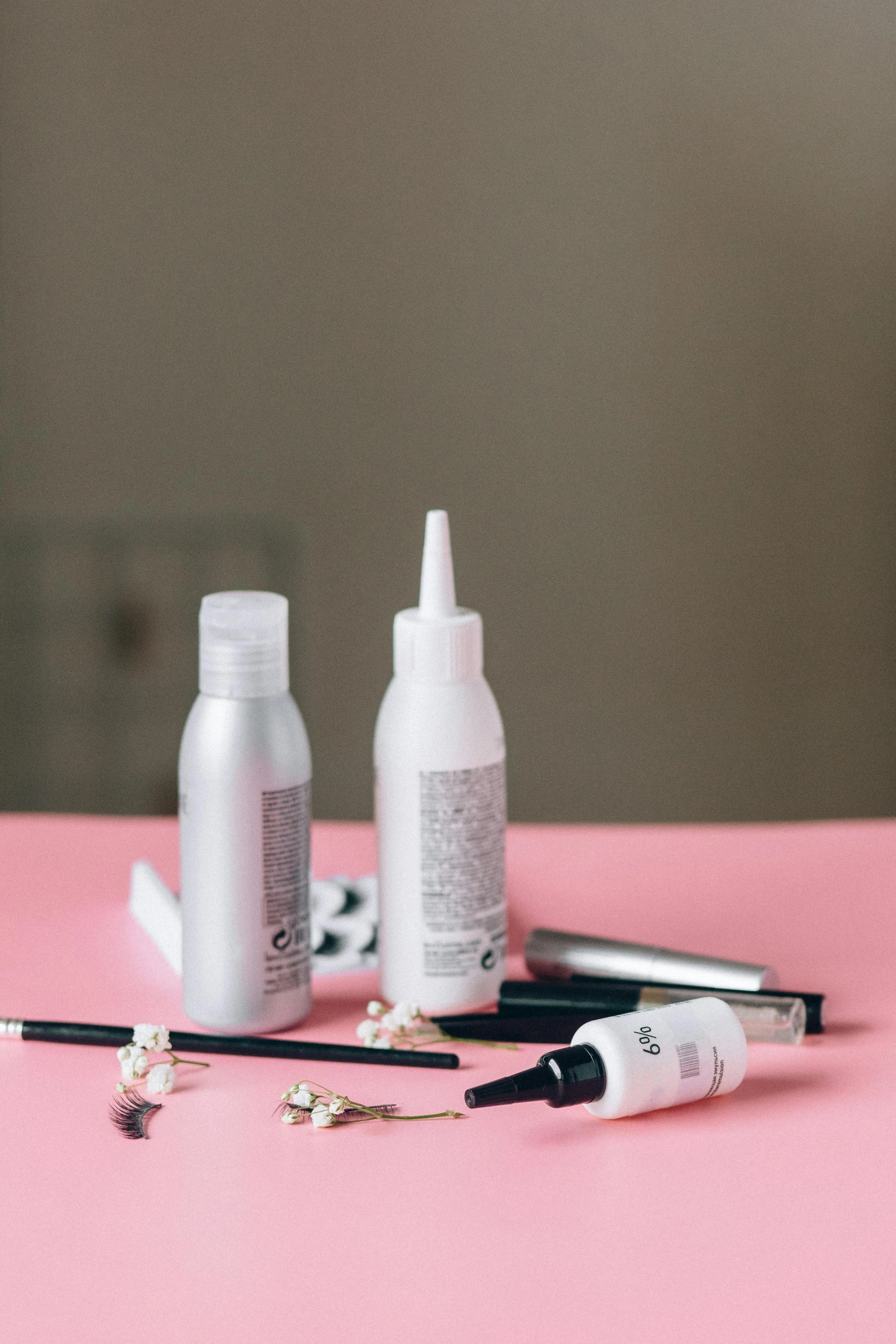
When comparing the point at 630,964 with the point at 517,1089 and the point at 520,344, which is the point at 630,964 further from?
the point at 520,344

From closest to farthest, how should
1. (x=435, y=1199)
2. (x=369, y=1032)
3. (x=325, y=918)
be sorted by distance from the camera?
(x=435, y=1199) < (x=369, y=1032) < (x=325, y=918)

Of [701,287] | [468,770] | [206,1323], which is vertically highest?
[701,287]

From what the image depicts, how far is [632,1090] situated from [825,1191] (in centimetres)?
7

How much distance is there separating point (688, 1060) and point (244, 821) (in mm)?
176

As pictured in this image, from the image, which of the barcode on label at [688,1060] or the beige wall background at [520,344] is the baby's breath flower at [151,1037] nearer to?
the barcode on label at [688,1060]

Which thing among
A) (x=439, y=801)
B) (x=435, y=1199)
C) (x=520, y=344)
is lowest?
(x=435, y=1199)

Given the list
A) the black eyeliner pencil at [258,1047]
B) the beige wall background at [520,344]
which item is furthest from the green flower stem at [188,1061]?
the beige wall background at [520,344]

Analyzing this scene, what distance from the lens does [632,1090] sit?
1.55ft

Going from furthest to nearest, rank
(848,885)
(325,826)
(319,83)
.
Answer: (319,83), (325,826), (848,885)

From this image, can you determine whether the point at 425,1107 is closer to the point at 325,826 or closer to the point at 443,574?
the point at 443,574

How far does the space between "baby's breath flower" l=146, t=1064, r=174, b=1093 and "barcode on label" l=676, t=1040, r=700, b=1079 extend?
0.57 ft

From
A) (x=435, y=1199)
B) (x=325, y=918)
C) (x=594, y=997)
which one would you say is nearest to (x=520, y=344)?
(x=325, y=918)

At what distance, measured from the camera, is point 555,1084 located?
467 millimetres

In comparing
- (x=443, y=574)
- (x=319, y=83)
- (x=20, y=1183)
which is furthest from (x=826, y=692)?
(x=20, y=1183)
